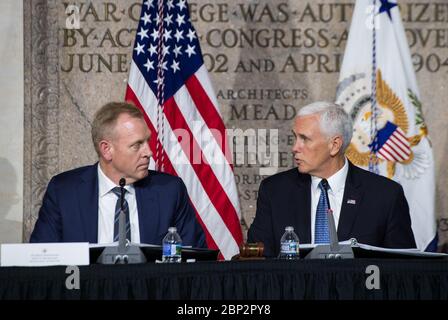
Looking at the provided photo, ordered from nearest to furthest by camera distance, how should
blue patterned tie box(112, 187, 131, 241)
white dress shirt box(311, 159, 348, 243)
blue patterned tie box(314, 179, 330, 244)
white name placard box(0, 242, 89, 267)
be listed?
white name placard box(0, 242, 89, 267)
blue patterned tie box(112, 187, 131, 241)
blue patterned tie box(314, 179, 330, 244)
white dress shirt box(311, 159, 348, 243)

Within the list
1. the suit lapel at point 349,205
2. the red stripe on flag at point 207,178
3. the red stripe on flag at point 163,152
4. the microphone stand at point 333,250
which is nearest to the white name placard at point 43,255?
the microphone stand at point 333,250

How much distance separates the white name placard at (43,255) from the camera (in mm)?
4000

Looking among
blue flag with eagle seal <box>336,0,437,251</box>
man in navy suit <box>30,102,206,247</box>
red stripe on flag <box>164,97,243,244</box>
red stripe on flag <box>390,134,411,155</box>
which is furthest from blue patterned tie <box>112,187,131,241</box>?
red stripe on flag <box>390,134,411,155</box>

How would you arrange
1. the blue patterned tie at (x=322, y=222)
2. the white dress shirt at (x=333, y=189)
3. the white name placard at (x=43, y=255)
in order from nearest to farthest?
the white name placard at (x=43, y=255) → the blue patterned tie at (x=322, y=222) → the white dress shirt at (x=333, y=189)

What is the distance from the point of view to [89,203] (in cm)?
525

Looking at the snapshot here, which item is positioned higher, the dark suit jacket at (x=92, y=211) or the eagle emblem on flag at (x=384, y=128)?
the eagle emblem on flag at (x=384, y=128)

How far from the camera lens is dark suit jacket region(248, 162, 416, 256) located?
5328 millimetres

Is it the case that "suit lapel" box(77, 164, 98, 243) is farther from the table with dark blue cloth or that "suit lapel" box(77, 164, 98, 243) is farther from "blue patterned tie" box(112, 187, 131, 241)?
the table with dark blue cloth

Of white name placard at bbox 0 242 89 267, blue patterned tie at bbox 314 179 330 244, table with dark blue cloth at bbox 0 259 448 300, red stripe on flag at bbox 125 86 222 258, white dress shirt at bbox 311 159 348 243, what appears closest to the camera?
table with dark blue cloth at bbox 0 259 448 300

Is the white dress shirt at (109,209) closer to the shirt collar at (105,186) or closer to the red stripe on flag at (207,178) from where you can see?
the shirt collar at (105,186)

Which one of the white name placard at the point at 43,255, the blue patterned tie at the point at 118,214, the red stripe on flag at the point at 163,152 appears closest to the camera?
the white name placard at the point at 43,255

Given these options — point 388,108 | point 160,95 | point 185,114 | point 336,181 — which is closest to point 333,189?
point 336,181

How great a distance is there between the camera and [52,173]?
23.0 ft

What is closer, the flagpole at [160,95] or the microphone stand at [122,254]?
the microphone stand at [122,254]
